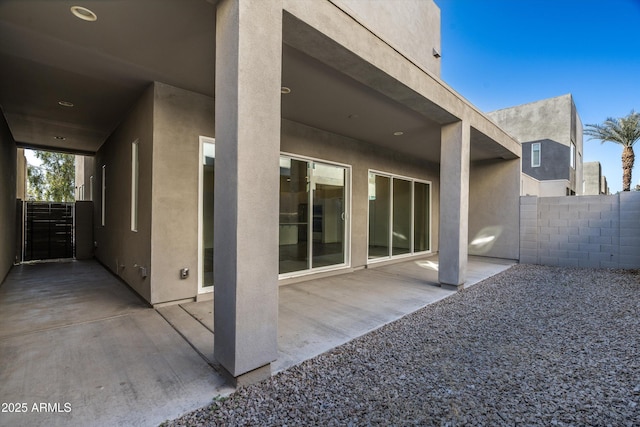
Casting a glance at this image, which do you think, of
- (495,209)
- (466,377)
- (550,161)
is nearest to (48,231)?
(466,377)

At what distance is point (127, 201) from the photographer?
4559 millimetres

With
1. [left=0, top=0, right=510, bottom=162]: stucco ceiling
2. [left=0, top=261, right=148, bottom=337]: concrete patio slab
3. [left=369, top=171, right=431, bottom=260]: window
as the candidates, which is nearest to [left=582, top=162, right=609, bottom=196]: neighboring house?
[left=369, top=171, right=431, bottom=260]: window

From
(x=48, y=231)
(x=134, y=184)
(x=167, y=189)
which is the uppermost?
(x=134, y=184)

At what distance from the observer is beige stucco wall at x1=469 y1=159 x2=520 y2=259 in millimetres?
7340

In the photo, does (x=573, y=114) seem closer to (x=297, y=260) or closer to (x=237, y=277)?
(x=297, y=260)

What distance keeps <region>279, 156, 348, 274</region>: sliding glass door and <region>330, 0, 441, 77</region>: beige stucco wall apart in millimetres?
2485

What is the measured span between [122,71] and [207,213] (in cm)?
187

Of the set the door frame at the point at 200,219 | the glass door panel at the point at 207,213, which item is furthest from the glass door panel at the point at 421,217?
the door frame at the point at 200,219

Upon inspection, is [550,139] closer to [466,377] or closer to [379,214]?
[379,214]

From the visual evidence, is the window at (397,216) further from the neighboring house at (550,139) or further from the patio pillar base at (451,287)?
the neighboring house at (550,139)

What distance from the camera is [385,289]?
4.66 metres

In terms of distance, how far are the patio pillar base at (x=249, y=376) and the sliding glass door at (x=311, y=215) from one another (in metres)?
2.76

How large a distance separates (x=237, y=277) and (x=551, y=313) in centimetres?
390

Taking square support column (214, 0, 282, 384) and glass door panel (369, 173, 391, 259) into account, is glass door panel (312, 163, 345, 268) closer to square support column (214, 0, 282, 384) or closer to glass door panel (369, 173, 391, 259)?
glass door panel (369, 173, 391, 259)
